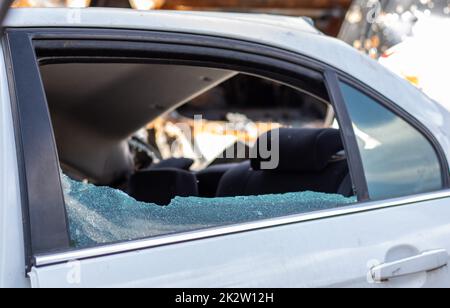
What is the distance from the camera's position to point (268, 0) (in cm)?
1025

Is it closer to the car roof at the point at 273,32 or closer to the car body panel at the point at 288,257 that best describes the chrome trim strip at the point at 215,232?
the car body panel at the point at 288,257

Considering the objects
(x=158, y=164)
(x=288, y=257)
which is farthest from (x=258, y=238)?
(x=158, y=164)

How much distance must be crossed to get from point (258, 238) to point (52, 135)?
0.53 m

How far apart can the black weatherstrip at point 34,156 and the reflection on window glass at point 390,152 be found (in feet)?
2.70

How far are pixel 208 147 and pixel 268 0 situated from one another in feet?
14.2

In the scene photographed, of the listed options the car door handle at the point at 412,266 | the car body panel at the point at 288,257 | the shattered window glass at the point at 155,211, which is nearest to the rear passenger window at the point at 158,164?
the shattered window glass at the point at 155,211

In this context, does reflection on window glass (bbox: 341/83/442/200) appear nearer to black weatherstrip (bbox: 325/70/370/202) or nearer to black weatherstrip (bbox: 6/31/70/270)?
black weatherstrip (bbox: 325/70/370/202)

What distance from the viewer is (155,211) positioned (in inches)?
76.0

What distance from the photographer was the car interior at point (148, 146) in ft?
7.93

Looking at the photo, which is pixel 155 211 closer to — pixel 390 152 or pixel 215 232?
pixel 215 232

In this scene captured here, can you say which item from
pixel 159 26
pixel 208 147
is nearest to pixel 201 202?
pixel 159 26

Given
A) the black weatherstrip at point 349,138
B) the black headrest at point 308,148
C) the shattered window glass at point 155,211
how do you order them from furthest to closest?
the black headrest at point 308,148 < the black weatherstrip at point 349,138 < the shattered window glass at point 155,211

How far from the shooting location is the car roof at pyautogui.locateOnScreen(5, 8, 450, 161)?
1877 mm
